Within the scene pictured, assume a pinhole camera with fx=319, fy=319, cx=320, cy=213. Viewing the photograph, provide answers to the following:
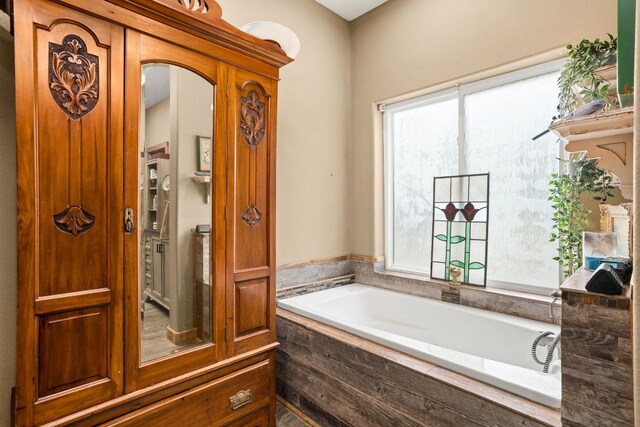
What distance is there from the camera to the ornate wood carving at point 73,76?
115cm

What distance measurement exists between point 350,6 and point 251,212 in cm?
221

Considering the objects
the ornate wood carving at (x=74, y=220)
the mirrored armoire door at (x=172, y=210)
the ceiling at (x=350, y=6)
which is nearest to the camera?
the ornate wood carving at (x=74, y=220)

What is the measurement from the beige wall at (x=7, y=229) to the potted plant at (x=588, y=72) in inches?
101

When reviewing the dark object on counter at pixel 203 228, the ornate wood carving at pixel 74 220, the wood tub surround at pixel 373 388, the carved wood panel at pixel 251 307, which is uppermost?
the ornate wood carving at pixel 74 220

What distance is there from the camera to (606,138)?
1.10 meters

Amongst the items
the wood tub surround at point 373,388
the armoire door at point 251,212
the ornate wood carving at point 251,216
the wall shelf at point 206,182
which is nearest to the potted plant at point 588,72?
the wood tub surround at point 373,388

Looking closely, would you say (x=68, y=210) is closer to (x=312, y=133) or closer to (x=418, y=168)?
(x=312, y=133)

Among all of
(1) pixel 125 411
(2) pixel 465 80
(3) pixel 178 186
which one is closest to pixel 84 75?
(3) pixel 178 186

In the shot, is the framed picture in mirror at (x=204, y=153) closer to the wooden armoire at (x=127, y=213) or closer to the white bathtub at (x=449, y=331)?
the wooden armoire at (x=127, y=213)

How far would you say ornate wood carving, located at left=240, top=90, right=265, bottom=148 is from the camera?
1.70 m

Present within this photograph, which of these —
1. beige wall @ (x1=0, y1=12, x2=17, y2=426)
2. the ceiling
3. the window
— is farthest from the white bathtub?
the ceiling

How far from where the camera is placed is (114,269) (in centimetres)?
127

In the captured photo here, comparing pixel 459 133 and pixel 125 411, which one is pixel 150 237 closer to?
pixel 125 411

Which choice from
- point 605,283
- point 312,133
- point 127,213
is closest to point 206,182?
point 127,213
